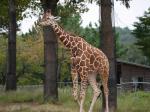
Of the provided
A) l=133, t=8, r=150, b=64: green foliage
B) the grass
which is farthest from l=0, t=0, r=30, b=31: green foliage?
l=133, t=8, r=150, b=64: green foliage

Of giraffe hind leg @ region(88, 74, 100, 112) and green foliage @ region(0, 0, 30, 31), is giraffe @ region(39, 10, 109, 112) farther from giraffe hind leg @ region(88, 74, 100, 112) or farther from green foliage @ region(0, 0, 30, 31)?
green foliage @ region(0, 0, 30, 31)

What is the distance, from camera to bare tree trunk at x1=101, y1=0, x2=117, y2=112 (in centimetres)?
1452

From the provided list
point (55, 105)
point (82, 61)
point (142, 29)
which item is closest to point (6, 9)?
point (55, 105)

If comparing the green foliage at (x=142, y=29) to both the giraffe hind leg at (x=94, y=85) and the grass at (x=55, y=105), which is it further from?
the giraffe hind leg at (x=94, y=85)

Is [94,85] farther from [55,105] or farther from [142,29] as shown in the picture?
[142,29]

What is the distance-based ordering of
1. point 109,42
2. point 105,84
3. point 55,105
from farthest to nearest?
1. point 55,105
2. point 109,42
3. point 105,84

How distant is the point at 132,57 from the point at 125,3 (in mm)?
79180

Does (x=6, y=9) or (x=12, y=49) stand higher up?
(x=6, y=9)

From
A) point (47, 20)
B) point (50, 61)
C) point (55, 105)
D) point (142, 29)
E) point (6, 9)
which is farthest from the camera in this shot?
point (142, 29)

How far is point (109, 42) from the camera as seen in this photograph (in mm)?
14539

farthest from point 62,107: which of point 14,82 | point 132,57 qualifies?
point 132,57

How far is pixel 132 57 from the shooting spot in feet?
310

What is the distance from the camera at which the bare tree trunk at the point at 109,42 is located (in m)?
14.5

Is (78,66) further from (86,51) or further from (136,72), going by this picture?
(136,72)
